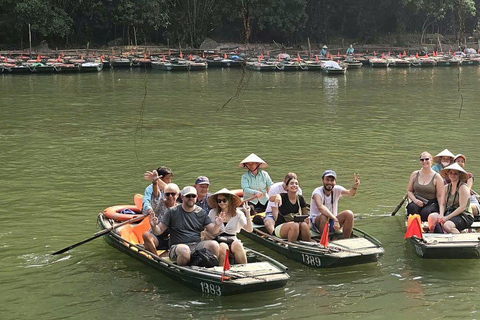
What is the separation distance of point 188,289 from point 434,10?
5380cm

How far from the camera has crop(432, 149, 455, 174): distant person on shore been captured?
469 inches

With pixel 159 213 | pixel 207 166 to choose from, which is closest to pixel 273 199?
pixel 159 213

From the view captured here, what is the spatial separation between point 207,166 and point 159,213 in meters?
7.09

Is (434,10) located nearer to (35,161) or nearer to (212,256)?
(35,161)

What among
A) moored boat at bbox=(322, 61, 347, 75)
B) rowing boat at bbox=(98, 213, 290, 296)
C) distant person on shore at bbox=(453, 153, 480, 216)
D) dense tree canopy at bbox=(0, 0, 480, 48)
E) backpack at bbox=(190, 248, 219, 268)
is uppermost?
dense tree canopy at bbox=(0, 0, 480, 48)

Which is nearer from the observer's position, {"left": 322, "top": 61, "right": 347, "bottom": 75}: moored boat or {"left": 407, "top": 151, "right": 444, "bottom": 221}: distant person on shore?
{"left": 407, "top": 151, "right": 444, "bottom": 221}: distant person on shore

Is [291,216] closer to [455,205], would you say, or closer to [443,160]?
[455,205]

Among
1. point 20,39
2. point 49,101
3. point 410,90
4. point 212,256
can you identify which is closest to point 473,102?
point 410,90

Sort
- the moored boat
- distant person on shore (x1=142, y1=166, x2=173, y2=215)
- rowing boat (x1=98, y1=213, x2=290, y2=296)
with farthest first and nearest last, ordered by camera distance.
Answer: the moored boat
distant person on shore (x1=142, y1=166, x2=173, y2=215)
rowing boat (x1=98, y1=213, x2=290, y2=296)

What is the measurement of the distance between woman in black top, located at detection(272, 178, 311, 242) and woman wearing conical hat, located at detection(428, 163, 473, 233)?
6.17ft

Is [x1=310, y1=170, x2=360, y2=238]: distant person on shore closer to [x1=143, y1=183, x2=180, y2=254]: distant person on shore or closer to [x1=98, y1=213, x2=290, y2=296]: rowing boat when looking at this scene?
[x1=98, y1=213, x2=290, y2=296]: rowing boat

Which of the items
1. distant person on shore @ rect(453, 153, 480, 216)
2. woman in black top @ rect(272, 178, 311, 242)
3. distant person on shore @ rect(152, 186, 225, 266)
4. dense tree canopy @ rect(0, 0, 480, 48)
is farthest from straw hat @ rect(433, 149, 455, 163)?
dense tree canopy @ rect(0, 0, 480, 48)

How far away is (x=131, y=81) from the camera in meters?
40.0

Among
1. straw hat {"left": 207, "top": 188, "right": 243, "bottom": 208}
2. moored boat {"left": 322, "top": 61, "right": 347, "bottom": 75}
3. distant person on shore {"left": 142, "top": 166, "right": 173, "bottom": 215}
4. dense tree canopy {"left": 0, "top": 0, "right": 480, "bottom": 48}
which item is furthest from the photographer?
dense tree canopy {"left": 0, "top": 0, "right": 480, "bottom": 48}
